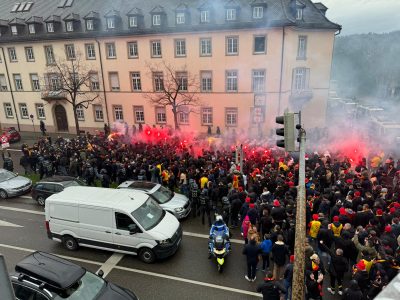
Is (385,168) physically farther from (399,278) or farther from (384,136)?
(399,278)

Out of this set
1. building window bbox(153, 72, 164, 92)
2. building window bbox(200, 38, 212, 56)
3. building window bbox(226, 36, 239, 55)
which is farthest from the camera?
building window bbox(153, 72, 164, 92)

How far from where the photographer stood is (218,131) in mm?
27516

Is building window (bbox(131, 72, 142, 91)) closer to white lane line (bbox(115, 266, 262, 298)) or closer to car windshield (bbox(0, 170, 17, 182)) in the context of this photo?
car windshield (bbox(0, 170, 17, 182))

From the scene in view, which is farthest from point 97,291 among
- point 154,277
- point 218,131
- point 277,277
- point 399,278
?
point 218,131

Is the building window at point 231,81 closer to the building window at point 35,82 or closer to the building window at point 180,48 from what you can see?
the building window at point 180,48

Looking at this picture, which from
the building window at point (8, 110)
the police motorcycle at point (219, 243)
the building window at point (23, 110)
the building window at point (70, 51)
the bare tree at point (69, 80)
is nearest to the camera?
the police motorcycle at point (219, 243)

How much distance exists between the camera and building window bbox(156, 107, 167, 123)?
95.0 feet

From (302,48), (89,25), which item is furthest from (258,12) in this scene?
(89,25)

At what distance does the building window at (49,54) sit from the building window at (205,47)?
14609mm

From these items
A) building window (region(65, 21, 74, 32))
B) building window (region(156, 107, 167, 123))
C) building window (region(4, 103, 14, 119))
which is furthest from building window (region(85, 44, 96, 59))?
building window (region(4, 103, 14, 119))

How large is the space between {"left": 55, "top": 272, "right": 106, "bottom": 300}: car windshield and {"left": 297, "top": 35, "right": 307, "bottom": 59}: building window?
23281mm

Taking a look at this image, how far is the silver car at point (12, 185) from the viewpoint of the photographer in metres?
15.2

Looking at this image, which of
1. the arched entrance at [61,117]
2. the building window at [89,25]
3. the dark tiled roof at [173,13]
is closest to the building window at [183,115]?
the dark tiled roof at [173,13]

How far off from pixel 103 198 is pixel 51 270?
3508 mm
